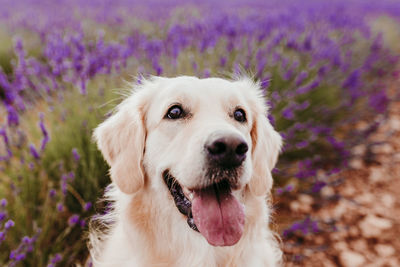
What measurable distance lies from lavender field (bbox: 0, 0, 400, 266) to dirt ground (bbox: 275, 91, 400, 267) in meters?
0.05

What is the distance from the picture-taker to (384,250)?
8.34 feet

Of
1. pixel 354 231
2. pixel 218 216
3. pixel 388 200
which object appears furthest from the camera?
pixel 388 200

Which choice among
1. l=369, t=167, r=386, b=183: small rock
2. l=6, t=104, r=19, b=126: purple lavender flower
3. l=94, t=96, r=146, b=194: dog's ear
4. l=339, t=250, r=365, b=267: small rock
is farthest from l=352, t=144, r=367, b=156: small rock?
l=6, t=104, r=19, b=126: purple lavender flower

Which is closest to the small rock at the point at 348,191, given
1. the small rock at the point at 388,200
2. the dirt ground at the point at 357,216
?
the dirt ground at the point at 357,216

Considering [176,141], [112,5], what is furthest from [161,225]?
[112,5]

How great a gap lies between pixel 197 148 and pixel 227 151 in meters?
0.14

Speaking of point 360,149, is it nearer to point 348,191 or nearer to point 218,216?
point 348,191

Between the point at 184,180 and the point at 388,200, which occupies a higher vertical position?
the point at 184,180

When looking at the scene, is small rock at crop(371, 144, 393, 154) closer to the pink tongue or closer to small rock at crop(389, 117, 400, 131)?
small rock at crop(389, 117, 400, 131)

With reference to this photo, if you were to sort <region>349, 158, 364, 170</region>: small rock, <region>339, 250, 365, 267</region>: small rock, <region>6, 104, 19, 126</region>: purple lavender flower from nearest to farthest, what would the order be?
<region>6, 104, 19, 126</region>: purple lavender flower
<region>339, 250, 365, 267</region>: small rock
<region>349, 158, 364, 170</region>: small rock

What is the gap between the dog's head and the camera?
150cm

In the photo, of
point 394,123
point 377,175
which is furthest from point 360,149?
point 394,123

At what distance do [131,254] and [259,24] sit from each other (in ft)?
12.2

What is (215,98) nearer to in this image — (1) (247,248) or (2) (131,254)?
(1) (247,248)
